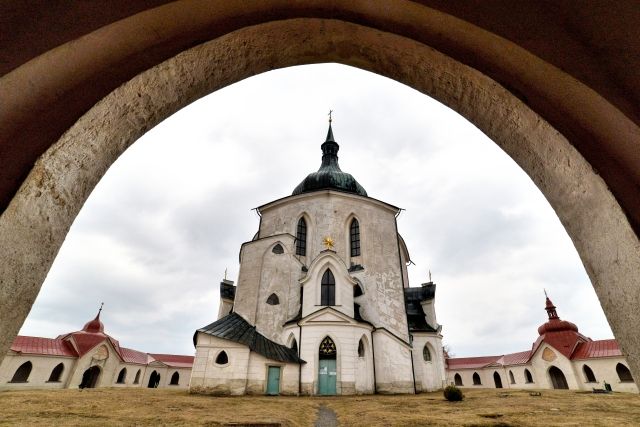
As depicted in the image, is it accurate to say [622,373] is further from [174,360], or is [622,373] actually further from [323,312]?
[174,360]

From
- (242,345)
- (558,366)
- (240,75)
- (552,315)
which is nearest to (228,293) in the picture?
(242,345)

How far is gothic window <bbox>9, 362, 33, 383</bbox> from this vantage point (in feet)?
71.2

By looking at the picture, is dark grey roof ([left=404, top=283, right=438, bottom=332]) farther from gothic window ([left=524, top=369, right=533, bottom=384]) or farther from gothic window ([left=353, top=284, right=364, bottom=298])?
gothic window ([left=524, top=369, right=533, bottom=384])

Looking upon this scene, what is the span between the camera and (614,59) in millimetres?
1612

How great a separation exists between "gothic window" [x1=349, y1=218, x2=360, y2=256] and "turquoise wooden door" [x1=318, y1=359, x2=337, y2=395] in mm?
7928

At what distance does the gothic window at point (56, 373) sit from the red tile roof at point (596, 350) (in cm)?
4353

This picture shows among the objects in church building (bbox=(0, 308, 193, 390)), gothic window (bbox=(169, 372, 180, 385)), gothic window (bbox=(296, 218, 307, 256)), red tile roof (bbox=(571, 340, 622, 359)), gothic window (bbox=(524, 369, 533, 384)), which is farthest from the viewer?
gothic window (bbox=(169, 372, 180, 385))

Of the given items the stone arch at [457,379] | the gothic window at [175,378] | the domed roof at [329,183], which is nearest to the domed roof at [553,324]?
the stone arch at [457,379]

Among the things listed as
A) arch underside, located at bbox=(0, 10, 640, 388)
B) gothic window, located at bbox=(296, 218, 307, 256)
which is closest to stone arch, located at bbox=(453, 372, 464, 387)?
A: gothic window, located at bbox=(296, 218, 307, 256)

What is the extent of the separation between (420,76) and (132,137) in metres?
2.13

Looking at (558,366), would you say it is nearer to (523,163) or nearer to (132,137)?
(523,163)

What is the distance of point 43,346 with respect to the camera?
2392 centimetres

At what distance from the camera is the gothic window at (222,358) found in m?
14.1

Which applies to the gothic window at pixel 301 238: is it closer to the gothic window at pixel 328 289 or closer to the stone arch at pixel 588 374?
the gothic window at pixel 328 289
